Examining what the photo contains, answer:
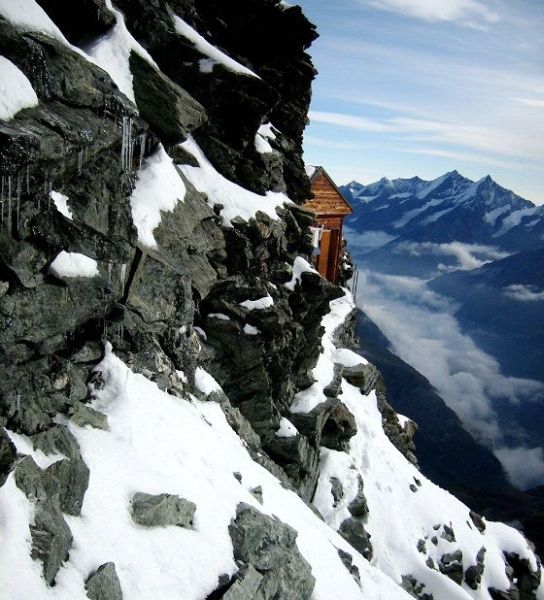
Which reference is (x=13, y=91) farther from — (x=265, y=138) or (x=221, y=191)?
(x=265, y=138)

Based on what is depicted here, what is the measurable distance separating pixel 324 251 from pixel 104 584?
124 ft

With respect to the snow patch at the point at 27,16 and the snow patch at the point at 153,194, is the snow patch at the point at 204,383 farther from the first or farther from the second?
the snow patch at the point at 27,16

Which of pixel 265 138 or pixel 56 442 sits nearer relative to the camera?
pixel 56 442

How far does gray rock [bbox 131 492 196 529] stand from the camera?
8875 millimetres

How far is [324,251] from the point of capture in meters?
43.2

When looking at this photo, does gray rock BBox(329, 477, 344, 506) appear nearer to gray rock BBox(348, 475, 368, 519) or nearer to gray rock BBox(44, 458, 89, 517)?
gray rock BBox(348, 475, 368, 519)

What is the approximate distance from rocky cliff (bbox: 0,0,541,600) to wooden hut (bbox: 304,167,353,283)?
464 inches

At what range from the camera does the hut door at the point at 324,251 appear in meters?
42.3

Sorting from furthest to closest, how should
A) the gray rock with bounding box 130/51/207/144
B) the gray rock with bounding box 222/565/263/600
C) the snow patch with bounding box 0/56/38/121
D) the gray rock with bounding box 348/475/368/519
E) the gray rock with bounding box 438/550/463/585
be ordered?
the gray rock with bounding box 438/550/463/585 → the gray rock with bounding box 348/475/368/519 → the gray rock with bounding box 130/51/207/144 → the gray rock with bounding box 222/565/263/600 → the snow patch with bounding box 0/56/38/121

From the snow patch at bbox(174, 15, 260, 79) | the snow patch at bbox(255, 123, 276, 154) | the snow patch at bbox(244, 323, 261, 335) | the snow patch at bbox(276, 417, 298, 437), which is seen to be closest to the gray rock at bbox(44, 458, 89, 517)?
the snow patch at bbox(244, 323, 261, 335)

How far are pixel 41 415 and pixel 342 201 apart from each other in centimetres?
3879

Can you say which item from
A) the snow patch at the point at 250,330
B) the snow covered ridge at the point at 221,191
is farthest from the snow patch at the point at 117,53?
the snow patch at the point at 250,330

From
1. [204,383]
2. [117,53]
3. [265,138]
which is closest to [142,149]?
[117,53]

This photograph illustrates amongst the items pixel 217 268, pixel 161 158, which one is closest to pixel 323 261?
pixel 217 268
